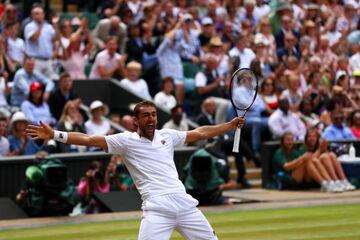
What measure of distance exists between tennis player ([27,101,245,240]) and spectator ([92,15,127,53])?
11372mm

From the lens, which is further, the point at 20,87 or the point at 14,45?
the point at 14,45

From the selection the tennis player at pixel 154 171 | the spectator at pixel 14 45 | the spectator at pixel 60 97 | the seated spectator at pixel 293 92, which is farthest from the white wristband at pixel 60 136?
the seated spectator at pixel 293 92

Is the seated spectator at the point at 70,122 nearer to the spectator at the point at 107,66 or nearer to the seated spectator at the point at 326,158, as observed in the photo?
the spectator at the point at 107,66

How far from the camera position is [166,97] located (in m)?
20.3

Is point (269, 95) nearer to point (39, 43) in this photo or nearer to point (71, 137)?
point (39, 43)

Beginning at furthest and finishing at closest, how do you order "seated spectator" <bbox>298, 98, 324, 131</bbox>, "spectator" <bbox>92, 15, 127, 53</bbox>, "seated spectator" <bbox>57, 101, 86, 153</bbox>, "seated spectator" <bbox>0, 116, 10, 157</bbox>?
"spectator" <bbox>92, 15, 127, 53</bbox>, "seated spectator" <bbox>298, 98, 324, 131</bbox>, "seated spectator" <bbox>57, 101, 86, 153</bbox>, "seated spectator" <bbox>0, 116, 10, 157</bbox>

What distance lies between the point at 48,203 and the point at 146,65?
683 centimetres

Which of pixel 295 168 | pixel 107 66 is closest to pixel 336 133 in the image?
pixel 295 168

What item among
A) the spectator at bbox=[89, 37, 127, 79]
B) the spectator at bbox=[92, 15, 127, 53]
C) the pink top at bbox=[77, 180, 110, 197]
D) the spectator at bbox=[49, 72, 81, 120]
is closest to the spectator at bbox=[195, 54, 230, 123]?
the spectator at bbox=[89, 37, 127, 79]

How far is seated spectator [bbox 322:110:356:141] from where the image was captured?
19984mm

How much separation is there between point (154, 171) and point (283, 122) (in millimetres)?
10276

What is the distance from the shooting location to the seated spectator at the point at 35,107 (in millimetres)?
17828

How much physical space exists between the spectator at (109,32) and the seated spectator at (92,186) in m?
5.17

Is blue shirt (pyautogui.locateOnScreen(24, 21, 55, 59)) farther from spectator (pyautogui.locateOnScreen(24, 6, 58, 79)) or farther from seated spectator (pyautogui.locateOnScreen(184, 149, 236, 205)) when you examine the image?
seated spectator (pyautogui.locateOnScreen(184, 149, 236, 205))
